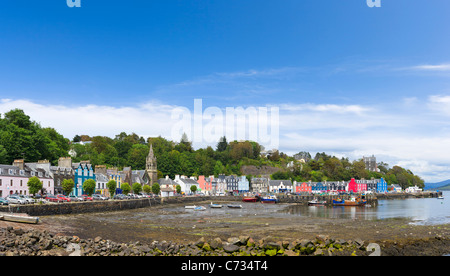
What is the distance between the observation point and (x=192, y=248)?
22.2 metres

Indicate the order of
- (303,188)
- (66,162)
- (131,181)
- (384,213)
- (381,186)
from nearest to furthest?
(384,213) → (66,162) → (131,181) → (303,188) → (381,186)

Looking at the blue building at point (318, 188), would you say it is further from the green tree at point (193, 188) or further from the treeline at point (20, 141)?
the treeline at point (20, 141)

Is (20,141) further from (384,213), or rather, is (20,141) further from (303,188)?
(303,188)

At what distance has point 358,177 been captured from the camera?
19025cm

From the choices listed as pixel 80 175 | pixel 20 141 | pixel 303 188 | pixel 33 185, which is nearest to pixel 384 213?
pixel 33 185

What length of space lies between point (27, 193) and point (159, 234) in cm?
3675

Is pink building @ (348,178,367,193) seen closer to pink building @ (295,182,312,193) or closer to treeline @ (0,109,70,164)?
pink building @ (295,182,312,193)

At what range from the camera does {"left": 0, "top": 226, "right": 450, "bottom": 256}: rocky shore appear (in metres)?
20.5

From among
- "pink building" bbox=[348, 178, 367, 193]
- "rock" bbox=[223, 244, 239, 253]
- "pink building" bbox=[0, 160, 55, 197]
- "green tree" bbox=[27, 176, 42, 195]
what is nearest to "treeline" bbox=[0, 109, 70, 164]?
"pink building" bbox=[0, 160, 55, 197]

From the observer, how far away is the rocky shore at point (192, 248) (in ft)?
67.3

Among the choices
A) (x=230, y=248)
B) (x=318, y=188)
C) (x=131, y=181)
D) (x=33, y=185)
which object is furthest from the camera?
(x=318, y=188)

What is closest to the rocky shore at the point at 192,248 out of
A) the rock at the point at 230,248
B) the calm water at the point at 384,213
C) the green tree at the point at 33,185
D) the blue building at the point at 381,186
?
the rock at the point at 230,248
